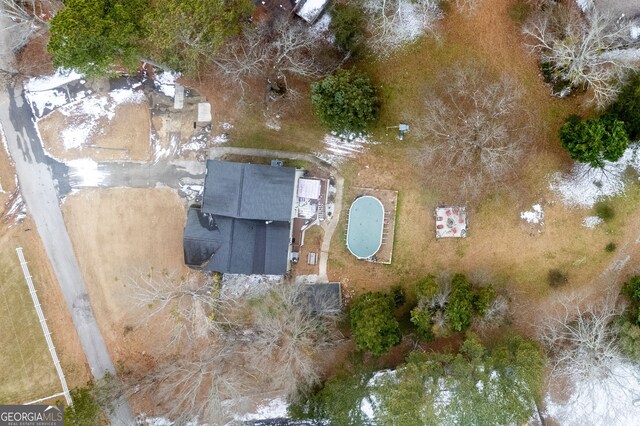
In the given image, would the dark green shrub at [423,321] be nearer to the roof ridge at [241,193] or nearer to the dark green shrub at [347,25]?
the roof ridge at [241,193]

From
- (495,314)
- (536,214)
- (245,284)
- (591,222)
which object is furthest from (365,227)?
(591,222)

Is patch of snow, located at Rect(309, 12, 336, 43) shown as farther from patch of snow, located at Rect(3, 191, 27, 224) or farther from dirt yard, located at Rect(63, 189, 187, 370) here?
patch of snow, located at Rect(3, 191, 27, 224)

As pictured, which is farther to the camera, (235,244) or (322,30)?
(322,30)

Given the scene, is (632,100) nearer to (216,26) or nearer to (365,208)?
(365,208)

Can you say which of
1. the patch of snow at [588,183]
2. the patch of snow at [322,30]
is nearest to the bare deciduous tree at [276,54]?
the patch of snow at [322,30]

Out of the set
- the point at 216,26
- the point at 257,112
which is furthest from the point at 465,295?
the point at 216,26

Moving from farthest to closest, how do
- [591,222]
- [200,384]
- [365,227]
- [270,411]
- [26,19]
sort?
1. [270,411]
2. [365,227]
3. [200,384]
4. [591,222]
5. [26,19]

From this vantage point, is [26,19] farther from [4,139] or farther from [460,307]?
[460,307]
